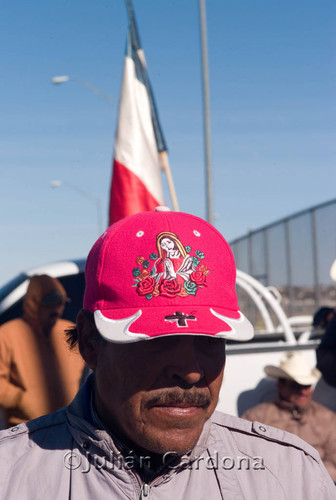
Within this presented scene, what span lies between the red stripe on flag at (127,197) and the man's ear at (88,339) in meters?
3.77

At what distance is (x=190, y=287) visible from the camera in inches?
61.8

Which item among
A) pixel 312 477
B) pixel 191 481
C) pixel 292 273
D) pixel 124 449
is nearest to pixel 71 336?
pixel 124 449

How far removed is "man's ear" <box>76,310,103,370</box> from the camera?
1.67m

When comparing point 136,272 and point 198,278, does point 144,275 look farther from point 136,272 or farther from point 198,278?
point 198,278

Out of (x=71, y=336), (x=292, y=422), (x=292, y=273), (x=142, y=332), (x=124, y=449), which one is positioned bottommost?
(x=292, y=273)

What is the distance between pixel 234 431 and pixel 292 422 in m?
3.60

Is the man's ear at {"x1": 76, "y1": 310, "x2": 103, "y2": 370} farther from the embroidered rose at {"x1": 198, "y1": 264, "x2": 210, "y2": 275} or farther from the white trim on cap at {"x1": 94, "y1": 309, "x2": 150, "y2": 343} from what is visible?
the embroidered rose at {"x1": 198, "y1": 264, "x2": 210, "y2": 275}

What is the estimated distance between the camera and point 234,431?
5.65ft

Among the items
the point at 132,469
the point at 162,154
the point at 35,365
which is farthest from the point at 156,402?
the point at 162,154

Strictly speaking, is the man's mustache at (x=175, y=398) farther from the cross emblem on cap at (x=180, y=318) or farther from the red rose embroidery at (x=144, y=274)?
the red rose embroidery at (x=144, y=274)

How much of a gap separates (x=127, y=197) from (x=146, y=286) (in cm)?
400

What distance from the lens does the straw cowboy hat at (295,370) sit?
16.9 ft

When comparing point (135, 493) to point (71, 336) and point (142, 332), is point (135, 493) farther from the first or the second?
point (71, 336)

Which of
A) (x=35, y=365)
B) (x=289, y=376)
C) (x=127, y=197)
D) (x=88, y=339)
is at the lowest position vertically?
(x=289, y=376)
